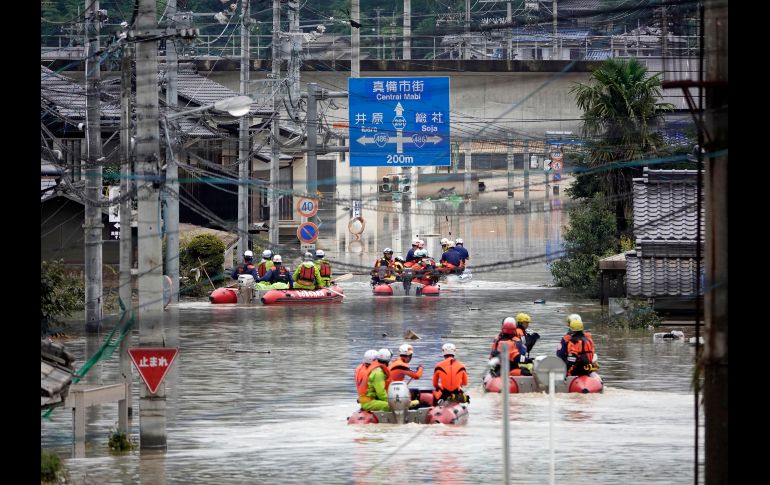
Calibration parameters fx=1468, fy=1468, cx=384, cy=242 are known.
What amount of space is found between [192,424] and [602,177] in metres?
24.5

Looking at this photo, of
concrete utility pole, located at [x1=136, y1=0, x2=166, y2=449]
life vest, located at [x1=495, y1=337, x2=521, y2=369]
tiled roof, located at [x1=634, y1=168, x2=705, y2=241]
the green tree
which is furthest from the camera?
the green tree

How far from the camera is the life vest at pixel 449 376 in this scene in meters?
22.5

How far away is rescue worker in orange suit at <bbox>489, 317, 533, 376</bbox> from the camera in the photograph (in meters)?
25.1

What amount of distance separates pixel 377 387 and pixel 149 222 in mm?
4605

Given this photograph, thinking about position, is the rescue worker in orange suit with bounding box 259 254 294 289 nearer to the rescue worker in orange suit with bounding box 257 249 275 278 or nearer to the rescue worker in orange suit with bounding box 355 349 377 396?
the rescue worker in orange suit with bounding box 257 249 275 278

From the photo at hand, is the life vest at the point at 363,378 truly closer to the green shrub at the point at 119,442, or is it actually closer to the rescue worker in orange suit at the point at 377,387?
the rescue worker in orange suit at the point at 377,387

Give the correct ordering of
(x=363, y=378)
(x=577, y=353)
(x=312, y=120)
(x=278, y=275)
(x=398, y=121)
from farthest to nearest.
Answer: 1. (x=312, y=120)
2. (x=278, y=275)
3. (x=398, y=121)
4. (x=577, y=353)
5. (x=363, y=378)

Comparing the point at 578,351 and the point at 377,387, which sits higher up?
the point at 578,351

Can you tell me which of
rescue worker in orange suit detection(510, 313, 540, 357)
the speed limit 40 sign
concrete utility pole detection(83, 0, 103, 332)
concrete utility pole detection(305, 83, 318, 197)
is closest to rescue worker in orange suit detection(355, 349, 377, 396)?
rescue worker in orange suit detection(510, 313, 540, 357)

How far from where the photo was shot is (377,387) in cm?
2230

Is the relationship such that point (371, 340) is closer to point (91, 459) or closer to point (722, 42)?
point (91, 459)

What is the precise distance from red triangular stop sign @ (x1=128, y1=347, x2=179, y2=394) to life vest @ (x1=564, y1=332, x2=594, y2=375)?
852cm

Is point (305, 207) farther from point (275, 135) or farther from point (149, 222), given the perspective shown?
point (149, 222)

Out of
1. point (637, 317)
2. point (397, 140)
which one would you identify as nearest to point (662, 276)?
point (637, 317)
